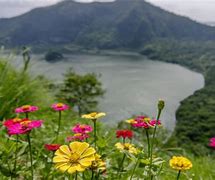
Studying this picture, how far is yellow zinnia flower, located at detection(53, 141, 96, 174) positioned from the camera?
74cm

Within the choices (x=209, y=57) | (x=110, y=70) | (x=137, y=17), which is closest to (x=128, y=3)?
(x=137, y=17)

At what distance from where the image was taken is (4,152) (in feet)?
4.35

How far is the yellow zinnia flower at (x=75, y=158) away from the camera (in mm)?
744

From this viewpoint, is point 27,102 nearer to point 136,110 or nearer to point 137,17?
point 136,110

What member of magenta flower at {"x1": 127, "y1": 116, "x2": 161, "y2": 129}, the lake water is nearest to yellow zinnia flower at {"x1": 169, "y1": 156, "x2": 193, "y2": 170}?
magenta flower at {"x1": 127, "y1": 116, "x2": 161, "y2": 129}

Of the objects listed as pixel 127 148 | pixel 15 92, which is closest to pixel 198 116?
pixel 15 92

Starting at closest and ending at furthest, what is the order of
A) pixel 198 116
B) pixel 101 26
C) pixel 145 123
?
1. pixel 145 123
2. pixel 198 116
3. pixel 101 26

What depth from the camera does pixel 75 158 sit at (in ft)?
2.59

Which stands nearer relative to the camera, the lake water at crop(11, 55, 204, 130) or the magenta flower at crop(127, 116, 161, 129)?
the magenta flower at crop(127, 116, 161, 129)

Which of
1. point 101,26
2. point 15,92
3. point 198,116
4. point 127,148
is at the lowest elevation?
point 198,116

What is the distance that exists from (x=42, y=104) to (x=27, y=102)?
1.50 ft

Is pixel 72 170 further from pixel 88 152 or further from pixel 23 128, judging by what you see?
pixel 23 128

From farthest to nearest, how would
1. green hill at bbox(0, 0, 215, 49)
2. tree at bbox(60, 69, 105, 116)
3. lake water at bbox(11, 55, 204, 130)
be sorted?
green hill at bbox(0, 0, 215, 49), lake water at bbox(11, 55, 204, 130), tree at bbox(60, 69, 105, 116)

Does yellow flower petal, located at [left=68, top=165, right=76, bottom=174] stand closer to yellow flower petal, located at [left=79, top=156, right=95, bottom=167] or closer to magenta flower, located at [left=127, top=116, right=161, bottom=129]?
yellow flower petal, located at [left=79, top=156, right=95, bottom=167]
